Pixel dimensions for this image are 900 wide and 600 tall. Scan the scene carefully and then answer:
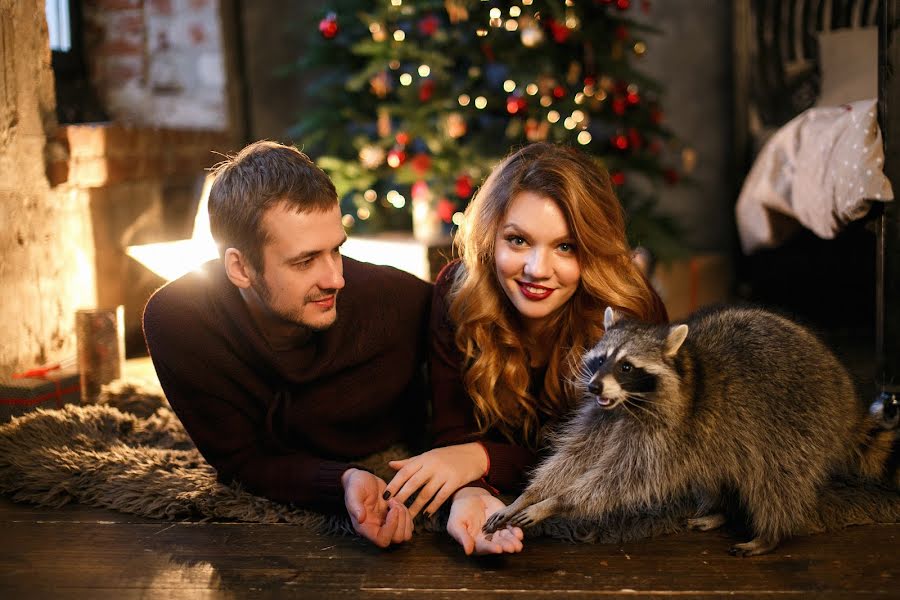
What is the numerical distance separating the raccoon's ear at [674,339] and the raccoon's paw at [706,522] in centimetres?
41

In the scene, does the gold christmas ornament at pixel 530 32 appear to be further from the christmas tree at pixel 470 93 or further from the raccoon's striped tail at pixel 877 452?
the raccoon's striped tail at pixel 877 452

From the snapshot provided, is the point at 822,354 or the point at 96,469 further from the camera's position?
the point at 96,469

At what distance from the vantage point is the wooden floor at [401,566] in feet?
4.94

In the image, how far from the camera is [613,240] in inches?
75.7

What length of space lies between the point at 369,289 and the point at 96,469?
2.66ft

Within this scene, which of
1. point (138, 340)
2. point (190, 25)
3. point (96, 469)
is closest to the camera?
point (96, 469)

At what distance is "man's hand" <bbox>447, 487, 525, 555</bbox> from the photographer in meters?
1.61

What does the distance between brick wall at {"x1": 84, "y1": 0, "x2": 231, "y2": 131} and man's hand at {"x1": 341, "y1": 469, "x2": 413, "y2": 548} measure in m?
3.13

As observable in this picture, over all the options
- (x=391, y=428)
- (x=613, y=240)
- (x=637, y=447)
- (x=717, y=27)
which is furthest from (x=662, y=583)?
(x=717, y=27)

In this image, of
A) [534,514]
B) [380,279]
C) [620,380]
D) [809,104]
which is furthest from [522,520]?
[809,104]

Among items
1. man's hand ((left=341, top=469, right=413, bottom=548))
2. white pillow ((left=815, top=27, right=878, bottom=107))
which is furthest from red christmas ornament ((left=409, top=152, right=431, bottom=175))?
man's hand ((left=341, top=469, right=413, bottom=548))

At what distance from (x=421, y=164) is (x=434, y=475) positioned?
2.19m

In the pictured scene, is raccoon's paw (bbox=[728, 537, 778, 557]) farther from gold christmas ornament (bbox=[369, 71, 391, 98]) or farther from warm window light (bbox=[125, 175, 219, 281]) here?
gold christmas ornament (bbox=[369, 71, 391, 98])

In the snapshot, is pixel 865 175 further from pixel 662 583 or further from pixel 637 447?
pixel 662 583
